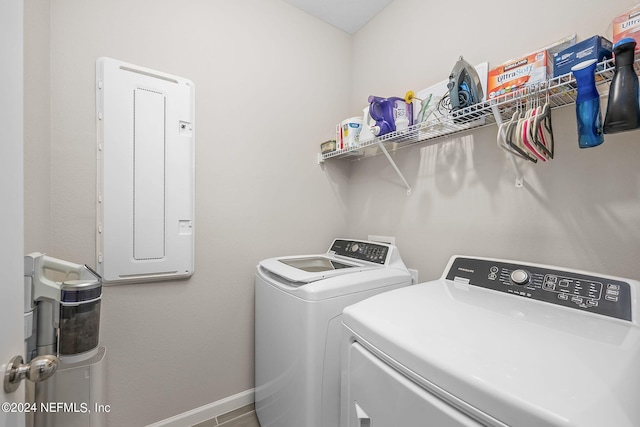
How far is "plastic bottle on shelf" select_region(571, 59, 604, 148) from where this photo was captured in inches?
33.9

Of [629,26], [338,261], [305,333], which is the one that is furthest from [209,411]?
[629,26]

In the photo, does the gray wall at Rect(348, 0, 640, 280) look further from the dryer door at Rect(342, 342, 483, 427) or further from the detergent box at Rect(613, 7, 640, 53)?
the dryer door at Rect(342, 342, 483, 427)

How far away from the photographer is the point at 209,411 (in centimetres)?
167

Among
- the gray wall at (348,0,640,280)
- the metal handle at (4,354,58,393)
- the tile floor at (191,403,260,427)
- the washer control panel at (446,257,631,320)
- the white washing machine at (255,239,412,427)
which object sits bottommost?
the tile floor at (191,403,260,427)

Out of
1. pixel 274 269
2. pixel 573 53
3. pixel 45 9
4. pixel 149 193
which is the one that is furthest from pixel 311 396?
pixel 45 9

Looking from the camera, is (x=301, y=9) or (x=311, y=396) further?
(x=301, y=9)

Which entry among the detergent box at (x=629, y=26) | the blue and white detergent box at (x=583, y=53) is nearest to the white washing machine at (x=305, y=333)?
the blue and white detergent box at (x=583, y=53)

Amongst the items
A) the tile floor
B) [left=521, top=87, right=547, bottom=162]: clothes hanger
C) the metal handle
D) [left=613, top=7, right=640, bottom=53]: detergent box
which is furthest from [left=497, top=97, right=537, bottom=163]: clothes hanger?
the tile floor

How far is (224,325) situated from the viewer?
1721 millimetres

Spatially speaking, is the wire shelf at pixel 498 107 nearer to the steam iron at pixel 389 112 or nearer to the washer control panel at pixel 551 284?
the steam iron at pixel 389 112

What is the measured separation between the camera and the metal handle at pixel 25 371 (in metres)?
0.51

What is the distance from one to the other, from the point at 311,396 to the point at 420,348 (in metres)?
0.70

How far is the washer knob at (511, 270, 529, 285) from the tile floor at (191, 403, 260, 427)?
5.54 feet

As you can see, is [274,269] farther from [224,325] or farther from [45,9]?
[45,9]
